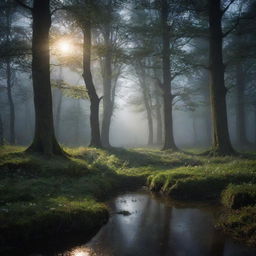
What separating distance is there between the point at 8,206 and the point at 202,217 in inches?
196

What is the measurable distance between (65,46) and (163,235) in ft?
44.2

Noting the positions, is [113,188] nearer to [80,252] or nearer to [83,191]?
[83,191]

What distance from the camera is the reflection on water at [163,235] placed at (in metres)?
5.25

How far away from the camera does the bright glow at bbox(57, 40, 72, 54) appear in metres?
15.6

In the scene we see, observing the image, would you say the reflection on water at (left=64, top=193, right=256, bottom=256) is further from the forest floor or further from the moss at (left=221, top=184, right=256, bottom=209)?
the moss at (left=221, top=184, right=256, bottom=209)

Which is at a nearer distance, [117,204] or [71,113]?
[117,204]

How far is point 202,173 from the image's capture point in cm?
997

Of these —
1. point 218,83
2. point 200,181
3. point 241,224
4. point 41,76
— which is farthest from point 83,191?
point 218,83

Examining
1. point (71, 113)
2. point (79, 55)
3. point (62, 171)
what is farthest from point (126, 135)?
point (62, 171)

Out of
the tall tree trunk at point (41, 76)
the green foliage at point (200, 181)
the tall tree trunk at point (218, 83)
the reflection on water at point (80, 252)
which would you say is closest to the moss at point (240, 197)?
the green foliage at point (200, 181)

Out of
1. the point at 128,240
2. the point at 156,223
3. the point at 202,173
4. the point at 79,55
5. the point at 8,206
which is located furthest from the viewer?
the point at 79,55

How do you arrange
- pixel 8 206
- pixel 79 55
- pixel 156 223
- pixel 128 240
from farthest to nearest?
1. pixel 79 55
2. pixel 156 223
3. pixel 8 206
4. pixel 128 240

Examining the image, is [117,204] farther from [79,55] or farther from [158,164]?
[79,55]

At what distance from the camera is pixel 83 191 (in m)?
8.85
